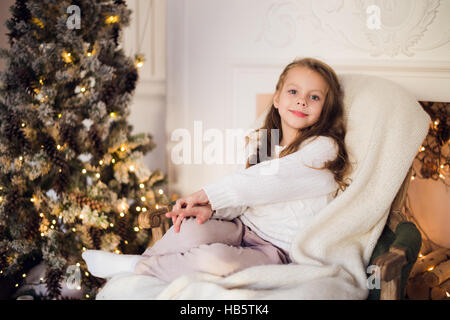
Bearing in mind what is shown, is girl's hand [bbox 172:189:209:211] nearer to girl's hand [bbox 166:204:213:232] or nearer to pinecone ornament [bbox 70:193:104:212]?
girl's hand [bbox 166:204:213:232]

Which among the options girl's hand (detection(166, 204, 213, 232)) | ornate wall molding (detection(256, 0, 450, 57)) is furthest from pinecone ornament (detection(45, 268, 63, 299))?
ornate wall molding (detection(256, 0, 450, 57))

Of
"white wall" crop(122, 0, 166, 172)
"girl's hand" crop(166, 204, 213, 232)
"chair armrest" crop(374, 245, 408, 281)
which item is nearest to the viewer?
"chair armrest" crop(374, 245, 408, 281)

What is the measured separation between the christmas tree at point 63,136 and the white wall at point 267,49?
0.53m

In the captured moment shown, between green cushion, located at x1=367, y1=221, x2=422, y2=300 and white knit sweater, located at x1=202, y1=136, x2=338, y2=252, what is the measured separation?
220mm

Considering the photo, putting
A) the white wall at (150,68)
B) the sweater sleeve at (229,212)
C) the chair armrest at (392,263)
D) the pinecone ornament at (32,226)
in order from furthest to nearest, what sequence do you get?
the white wall at (150,68)
the pinecone ornament at (32,226)
the sweater sleeve at (229,212)
the chair armrest at (392,263)

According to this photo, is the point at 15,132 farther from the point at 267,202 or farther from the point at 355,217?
the point at 355,217

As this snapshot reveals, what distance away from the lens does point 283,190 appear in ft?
4.31

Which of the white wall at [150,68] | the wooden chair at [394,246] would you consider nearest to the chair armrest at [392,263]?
the wooden chair at [394,246]

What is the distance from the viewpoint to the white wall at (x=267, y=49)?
174cm

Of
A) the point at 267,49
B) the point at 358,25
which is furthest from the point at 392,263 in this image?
the point at 267,49

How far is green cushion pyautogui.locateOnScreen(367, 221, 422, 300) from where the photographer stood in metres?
1.13

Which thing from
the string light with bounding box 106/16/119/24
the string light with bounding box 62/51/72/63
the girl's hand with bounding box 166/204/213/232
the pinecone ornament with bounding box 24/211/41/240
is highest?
the string light with bounding box 106/16/119/24

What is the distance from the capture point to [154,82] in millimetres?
2381

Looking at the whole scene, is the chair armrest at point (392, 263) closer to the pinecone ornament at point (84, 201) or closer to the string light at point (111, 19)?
the pinecone ornament at point (84, 201)
